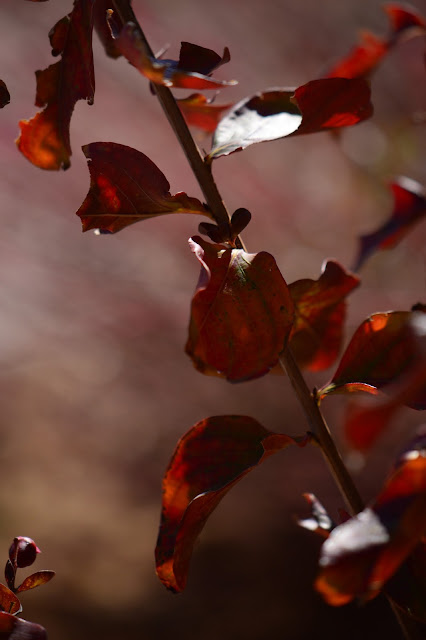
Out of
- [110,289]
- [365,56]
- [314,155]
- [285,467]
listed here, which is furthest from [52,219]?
[365,56]

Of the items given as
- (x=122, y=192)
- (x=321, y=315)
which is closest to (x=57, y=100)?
(x=122, y=192)

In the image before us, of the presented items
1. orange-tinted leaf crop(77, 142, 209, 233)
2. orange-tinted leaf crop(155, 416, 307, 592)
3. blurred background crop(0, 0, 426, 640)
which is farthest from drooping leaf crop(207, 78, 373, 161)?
blurred background crop(0, 0, 426, 640)

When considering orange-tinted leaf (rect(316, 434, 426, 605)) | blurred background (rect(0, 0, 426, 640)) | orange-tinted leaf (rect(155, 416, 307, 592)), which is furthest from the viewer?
blurred background (rect(0, 0, 426, 640))

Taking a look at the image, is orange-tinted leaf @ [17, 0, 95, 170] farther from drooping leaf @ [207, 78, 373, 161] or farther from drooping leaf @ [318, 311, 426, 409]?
drooping leaf @ [318, 311, 426, 409]

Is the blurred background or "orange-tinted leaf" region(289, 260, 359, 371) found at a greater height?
"orange-tinted leaf" region(289, 260, 359, 371)

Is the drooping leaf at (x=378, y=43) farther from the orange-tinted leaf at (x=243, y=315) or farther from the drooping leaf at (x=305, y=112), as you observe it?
the orange-tinted leaf at (x=243, y=315)

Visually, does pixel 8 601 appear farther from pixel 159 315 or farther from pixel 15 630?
pixel 159 315
